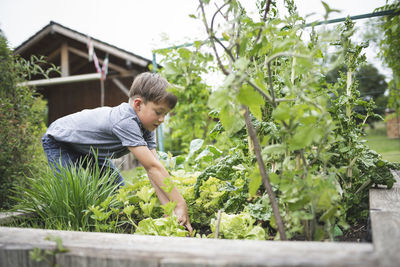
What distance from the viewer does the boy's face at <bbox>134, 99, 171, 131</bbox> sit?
199 centimetres

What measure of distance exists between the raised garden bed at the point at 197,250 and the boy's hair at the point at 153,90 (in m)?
1.17

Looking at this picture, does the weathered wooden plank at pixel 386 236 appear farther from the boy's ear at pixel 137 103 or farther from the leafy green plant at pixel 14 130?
the leafy green plant at pixel 14 130

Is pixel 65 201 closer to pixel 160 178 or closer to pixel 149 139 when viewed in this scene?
pixel 160 178

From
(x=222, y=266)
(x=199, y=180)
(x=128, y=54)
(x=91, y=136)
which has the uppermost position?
(x=128, y=54)

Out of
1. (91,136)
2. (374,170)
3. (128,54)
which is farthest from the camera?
(128,54)

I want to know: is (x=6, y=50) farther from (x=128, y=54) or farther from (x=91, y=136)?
(x=128, y=54)

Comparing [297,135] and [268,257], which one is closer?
[268,257]

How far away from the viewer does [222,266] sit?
671 millimetres

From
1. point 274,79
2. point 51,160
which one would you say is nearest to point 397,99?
point 274,79

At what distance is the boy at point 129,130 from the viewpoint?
1.73 metres

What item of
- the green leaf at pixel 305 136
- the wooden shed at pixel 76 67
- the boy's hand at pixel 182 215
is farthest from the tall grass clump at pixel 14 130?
the wooden shed at pixel 76 67

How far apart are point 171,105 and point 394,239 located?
1.56 m

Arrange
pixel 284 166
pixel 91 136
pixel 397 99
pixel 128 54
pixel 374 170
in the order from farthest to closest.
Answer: pixel 128 54
pixel 397 99
pixel 91 136
pixel 374 170
pixel 284 166

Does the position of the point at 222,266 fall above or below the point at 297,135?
below
